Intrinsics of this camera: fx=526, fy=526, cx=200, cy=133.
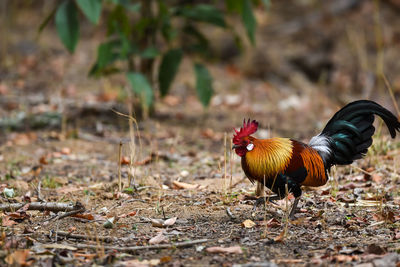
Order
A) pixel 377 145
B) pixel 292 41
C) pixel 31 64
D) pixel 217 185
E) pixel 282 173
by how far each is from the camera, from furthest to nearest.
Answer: pixel 292 41 → pixel 31 64 → pixel 377 145 → pixel 217 185 → pixel 282 173

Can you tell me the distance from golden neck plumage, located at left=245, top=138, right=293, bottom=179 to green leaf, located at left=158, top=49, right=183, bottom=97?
2768mm

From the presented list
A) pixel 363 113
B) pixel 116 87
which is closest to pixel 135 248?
pixel 363 113

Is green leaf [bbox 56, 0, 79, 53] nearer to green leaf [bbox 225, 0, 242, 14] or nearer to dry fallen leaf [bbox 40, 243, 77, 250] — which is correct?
green leaf [bbox 225, 0, 242, 14]

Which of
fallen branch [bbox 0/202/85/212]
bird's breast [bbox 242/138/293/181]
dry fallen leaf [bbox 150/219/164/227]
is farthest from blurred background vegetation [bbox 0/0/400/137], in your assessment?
bird's breast [bbox 242/138/293/181]

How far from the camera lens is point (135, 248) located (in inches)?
116

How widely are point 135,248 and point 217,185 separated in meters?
1.48

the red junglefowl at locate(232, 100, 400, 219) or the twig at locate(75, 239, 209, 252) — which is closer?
the twig at locate(75, 239, 209, 252)

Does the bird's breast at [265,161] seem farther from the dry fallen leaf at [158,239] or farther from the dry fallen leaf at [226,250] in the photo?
the dry fallen leaf at [158,239]

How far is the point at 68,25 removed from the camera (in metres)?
5.20

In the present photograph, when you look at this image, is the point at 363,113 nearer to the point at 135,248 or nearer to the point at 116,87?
the point at 135,248

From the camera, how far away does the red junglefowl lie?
3410 mm

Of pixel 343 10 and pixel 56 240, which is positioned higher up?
pixel 343 10

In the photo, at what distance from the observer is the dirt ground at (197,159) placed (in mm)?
3039

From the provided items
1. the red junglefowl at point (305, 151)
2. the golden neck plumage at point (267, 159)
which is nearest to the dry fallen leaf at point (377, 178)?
the red junglefowl at point (305, 151)
